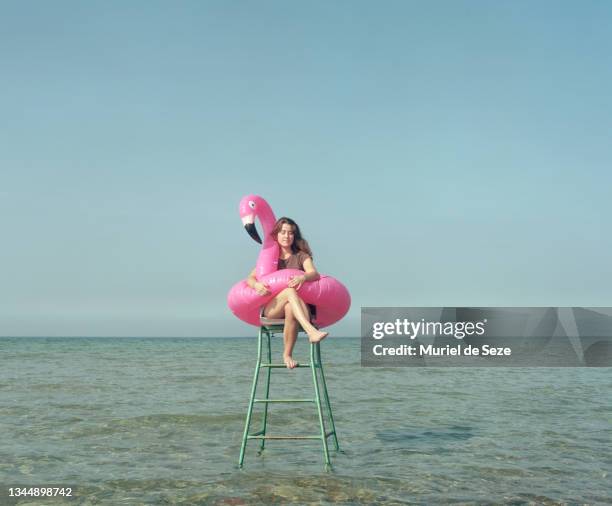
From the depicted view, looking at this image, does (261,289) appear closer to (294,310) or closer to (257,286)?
(257,286)

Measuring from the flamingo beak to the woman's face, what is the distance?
0.76ft

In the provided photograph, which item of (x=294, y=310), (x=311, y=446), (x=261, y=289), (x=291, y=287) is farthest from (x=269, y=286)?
(x=311, y=446)

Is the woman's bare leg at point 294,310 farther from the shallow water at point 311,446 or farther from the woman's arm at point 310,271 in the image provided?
the shallow water at point 311,446

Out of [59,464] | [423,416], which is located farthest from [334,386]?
[59,464]

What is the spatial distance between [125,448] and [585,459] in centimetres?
480

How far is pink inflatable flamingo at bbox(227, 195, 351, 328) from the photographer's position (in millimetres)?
6094

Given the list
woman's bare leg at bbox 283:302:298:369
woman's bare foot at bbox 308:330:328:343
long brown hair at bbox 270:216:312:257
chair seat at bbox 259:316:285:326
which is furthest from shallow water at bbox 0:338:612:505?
long brown hair at bbox 270:216:312:257

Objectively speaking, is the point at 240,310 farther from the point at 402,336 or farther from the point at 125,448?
the point at 402,336

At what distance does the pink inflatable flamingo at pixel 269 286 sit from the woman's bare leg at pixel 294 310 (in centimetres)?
6

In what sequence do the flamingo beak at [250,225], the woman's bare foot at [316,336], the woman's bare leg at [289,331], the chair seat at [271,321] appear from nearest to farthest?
the woman's bare foot at [316,336] < the woman's bare leg at [289,331] < the chair seat at [271,321] < the flamingo beak at [250,225]

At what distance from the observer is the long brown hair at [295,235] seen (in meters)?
6.38

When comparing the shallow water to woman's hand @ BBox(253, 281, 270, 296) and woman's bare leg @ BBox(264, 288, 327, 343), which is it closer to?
woman's bare leg @ BBox(264, 288, 327, 343)

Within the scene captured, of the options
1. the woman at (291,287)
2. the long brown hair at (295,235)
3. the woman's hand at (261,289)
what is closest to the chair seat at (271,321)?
the woman at (291,287)

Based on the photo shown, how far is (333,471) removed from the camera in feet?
20.2
